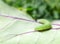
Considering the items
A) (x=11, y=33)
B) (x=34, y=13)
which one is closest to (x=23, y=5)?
(x=34, y=13)

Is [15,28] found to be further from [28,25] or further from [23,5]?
[23,5]

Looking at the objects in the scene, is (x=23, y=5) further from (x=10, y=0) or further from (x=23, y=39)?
(x=23, y=39)

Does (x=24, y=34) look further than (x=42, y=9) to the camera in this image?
No

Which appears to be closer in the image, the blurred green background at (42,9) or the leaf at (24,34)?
the leaf at (24,34)

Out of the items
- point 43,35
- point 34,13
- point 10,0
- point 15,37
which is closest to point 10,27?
point 15,37

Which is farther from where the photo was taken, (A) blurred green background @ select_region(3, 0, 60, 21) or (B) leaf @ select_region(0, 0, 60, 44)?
(A) blurred green background @ select_region(3, 0, 60, 21)

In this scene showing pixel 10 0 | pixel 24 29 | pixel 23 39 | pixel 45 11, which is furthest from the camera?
pixel 10 0

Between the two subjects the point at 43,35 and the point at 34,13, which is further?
the point at 34,13

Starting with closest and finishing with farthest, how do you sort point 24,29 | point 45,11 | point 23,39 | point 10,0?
point 23,39 < point 24,29 < point 45,11 < point 10,0
